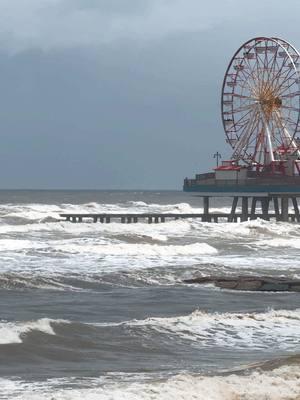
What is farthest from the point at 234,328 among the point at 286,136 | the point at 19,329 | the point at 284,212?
the point at 286,136

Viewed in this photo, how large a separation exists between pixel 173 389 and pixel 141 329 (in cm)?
586

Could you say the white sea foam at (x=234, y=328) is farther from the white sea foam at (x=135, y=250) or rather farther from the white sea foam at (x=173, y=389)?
the white sea foam at (x=135, y=250)

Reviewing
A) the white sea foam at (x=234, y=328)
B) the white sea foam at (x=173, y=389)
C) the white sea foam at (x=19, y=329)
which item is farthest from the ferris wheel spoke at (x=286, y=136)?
the white sea foam at (x=173, y=389)

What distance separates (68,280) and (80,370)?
46.1 ft

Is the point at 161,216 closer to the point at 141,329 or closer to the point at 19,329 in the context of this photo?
the point at 141,329

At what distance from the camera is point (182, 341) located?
59.1 feet

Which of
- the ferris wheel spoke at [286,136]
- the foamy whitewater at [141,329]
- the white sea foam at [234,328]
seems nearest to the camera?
the foamy whitewater at [141,329]

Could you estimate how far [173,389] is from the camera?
42.7ft

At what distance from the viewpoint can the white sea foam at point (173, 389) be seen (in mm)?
12719

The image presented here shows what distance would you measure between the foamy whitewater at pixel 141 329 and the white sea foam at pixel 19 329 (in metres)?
0.03

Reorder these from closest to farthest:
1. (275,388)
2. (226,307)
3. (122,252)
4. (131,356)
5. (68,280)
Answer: (275,388) → (131,356) → (226,307) → (68,280) → (122,252)

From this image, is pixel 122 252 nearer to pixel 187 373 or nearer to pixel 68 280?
pixel 68 280

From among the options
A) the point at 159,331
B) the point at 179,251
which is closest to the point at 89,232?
the point at 179,251

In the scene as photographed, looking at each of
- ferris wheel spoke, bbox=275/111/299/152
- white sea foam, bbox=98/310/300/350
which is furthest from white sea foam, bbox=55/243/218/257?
ferris wheel spoke, bbox=275/111/299/152
